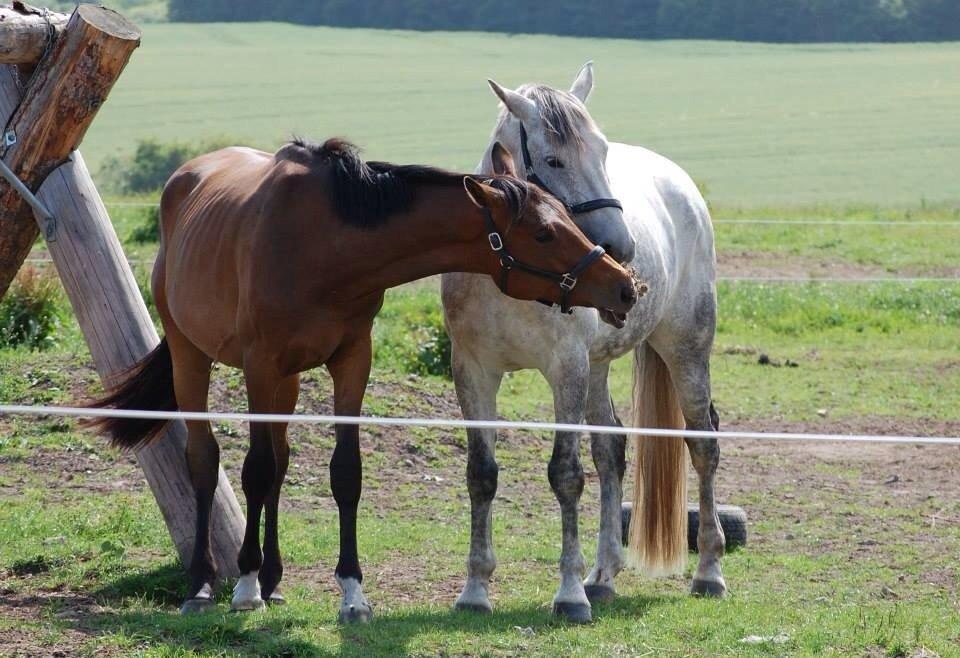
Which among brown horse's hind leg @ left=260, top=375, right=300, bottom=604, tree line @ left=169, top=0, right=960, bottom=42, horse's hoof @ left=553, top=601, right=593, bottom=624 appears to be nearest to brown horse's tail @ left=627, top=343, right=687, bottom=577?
horse's hoof @ left=553, top=601, right=593, bottom=624

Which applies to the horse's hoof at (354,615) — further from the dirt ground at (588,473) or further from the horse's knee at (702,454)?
the horse's knee at (702,454)

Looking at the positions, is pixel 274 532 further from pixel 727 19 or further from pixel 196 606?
pixel 727 19

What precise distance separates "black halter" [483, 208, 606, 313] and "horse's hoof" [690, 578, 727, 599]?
209cm

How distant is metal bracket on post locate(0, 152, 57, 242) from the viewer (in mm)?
5992

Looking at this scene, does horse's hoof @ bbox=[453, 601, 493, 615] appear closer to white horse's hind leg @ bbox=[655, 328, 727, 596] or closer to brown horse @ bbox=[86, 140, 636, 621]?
brown horse @ bbox=[86, 140, 636, 621]

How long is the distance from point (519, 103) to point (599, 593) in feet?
8.23

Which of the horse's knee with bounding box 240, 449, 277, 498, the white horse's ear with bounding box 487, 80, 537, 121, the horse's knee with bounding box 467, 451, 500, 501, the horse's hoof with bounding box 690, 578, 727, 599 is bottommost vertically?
the horse's hoof with bounding box 690, 578, 727, 599

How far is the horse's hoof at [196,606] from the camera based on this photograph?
582 cm

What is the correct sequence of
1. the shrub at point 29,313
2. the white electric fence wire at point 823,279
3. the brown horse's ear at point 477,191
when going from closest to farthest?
the brown horse's ear at point 477,191
the shrub at point 29,313
the white electric fence wire at point 823,279

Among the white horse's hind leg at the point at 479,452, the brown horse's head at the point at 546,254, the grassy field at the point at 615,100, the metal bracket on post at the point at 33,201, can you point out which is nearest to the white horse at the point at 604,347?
the white horse's hind leg at the point at 479,452

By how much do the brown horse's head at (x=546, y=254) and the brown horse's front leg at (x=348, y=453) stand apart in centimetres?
89

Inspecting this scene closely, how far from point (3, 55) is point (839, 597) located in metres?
4.69

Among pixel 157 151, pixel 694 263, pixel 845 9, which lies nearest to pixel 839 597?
pixel 694 263

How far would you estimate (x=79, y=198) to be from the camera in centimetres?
633
